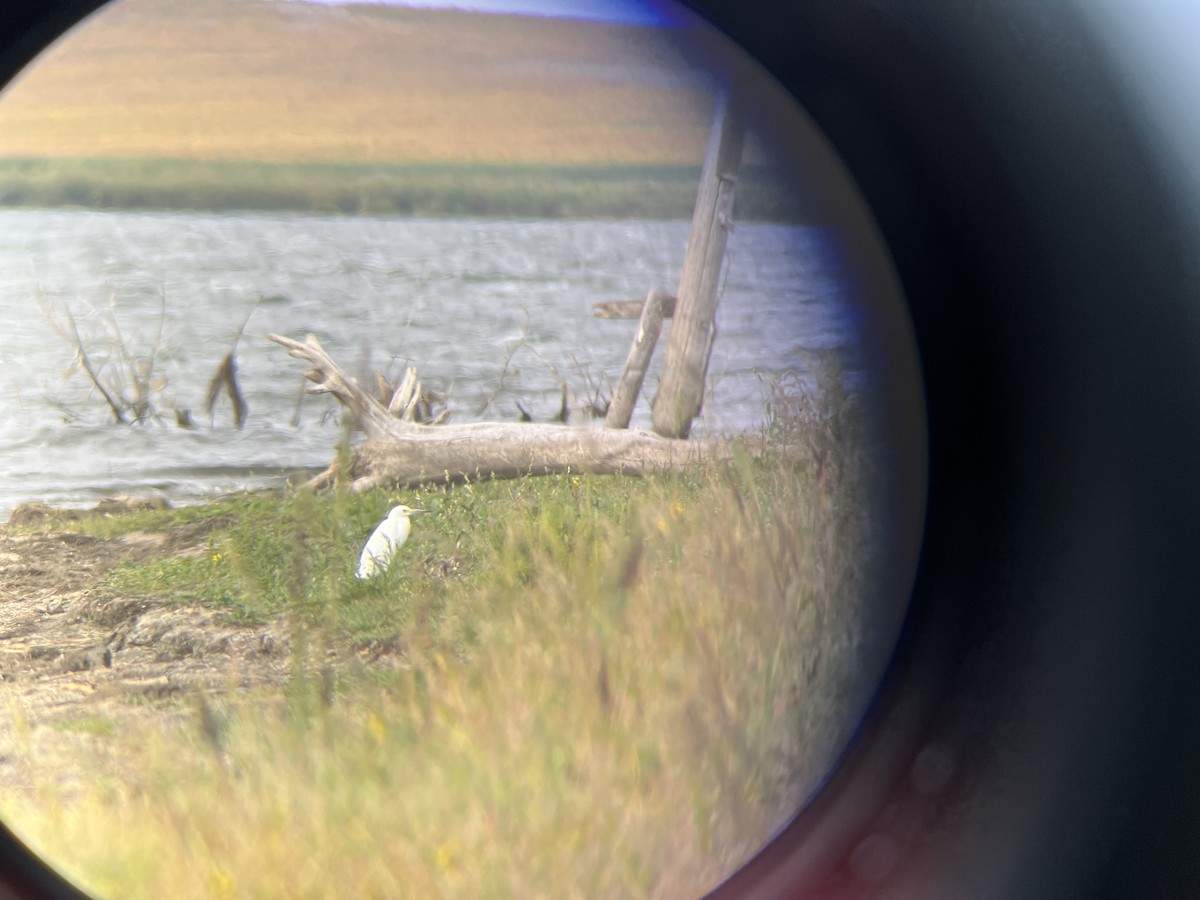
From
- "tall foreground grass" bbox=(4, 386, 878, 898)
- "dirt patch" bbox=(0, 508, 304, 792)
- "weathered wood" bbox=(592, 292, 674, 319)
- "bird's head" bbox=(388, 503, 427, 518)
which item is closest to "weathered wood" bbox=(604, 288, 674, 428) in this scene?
"weathered wood" bbox=(592, 292, 674, 319)

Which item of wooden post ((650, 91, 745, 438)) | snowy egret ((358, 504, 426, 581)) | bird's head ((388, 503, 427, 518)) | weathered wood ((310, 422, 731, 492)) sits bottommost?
snowy egret ((358, 504, 426, 581))

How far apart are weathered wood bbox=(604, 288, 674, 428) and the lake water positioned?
0.03m

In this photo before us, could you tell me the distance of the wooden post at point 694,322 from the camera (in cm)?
248

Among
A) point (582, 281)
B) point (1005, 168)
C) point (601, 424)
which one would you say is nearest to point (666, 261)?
point (582, 281)

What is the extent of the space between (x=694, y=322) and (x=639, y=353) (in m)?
0.17

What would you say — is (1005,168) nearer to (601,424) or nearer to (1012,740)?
(1012,740)

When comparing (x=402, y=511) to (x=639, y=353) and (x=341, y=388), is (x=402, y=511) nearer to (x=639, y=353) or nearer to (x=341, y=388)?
(x=341, y=388)

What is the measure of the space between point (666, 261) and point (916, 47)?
110cm

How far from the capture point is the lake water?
94.0 inches

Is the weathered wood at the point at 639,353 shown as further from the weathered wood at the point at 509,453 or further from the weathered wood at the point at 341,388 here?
the weathered wood at the point at 341,388

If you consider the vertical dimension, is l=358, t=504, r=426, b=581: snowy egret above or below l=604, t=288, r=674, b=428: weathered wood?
below

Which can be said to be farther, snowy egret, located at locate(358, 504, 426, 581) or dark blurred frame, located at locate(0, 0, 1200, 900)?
snowy egret, located at locate(358, 504, 426, 581)

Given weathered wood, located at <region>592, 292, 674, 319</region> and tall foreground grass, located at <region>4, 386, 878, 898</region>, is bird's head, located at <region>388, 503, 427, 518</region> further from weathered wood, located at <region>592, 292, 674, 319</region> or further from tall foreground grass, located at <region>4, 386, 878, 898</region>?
weathered wood, located at <region>592, 292, 674, 319</region>

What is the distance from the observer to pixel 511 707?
2086mm
